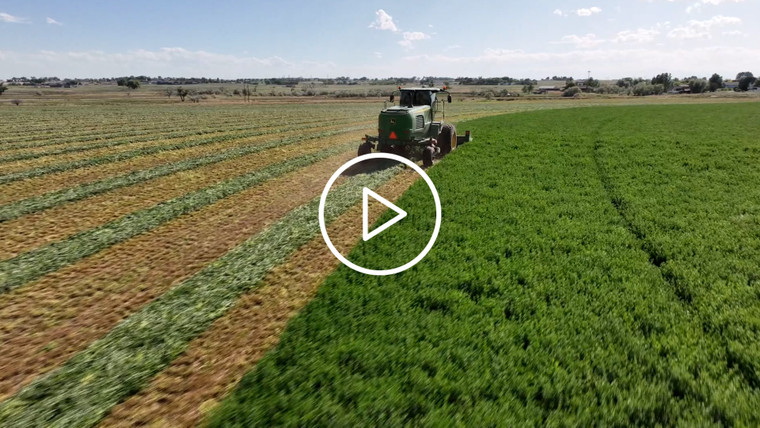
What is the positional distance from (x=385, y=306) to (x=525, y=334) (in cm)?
196

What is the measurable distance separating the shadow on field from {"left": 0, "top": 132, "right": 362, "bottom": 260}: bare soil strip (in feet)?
13.0

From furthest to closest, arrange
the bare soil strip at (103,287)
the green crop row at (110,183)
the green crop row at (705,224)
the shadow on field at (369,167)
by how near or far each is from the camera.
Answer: the shadow on field at (369,167) < the green crop row at (110,183) < the bare soil strip at (103,287) < the green crop row at (705,224)

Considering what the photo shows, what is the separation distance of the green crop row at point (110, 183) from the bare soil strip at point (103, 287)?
4.29 m

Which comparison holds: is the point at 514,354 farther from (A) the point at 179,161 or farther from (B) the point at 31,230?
(A) the point at 179,161

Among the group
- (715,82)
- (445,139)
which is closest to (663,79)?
(715,82)

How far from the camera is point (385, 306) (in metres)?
5.61

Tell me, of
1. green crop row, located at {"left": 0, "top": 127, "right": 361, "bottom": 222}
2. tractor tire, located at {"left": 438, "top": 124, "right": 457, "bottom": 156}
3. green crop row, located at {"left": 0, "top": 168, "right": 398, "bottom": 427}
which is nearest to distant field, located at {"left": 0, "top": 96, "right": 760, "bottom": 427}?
green crop row, located at {"left": 0, "top": 168, "right": 398, "bottom": 427}

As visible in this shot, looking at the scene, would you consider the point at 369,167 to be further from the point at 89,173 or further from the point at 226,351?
the point at 226,351

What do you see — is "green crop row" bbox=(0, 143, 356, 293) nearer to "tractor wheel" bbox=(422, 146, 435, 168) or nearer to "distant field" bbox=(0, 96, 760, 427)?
"distant field" bbox=(0, 96, 760, 427)

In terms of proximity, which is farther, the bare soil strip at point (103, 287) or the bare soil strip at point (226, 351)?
the bare soil strip at point (103, 287)

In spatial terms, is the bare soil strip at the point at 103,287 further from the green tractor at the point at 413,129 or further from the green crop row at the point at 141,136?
the green crop row at the point at 141,136

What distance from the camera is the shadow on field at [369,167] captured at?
50.5ft

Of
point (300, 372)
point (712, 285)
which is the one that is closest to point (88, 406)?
point (300, 372)

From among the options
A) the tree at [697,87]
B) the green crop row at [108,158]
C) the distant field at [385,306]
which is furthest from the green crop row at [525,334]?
the tree at [697,87]
